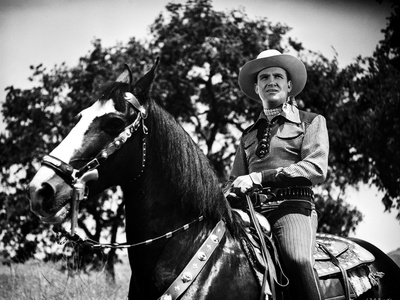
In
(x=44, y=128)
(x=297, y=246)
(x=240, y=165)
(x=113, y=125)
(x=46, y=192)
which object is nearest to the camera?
(x=46, y=192)

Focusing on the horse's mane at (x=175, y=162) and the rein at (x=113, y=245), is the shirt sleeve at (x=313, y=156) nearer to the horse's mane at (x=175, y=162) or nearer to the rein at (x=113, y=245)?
the horse's mane at (x=175, y=162)

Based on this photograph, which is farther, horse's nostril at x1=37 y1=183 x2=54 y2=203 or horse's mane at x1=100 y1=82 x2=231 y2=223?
horse's mane at x1=100 y1=82 x2=231 y2=223

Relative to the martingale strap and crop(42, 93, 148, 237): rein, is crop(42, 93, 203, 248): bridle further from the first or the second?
the martingale strap

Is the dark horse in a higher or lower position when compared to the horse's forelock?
lower

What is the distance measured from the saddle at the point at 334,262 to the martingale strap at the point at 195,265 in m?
0.26

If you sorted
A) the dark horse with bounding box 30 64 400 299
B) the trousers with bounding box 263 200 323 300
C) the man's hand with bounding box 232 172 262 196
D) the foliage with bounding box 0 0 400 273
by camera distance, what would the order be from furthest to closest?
the foliage with bounding box 0 0 400 273
the man's hand with bounding box 232 172 262 196
the trousers with bounding box 263 200 323 300
the dark horse with bounding box 30 64 400 299

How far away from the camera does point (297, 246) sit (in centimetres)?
372

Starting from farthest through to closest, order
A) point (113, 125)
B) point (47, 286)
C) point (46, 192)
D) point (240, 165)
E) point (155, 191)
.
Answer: point (47, 286)
point (240, 165)
point (155, 191)
point (113, 125)
point (46, 192)

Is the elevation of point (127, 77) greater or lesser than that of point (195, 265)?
greater

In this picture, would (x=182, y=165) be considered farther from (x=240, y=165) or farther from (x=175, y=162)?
(x=240, y=165)

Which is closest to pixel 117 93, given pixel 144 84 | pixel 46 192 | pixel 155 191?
pixel 144 84

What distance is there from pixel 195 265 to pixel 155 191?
1.82ft

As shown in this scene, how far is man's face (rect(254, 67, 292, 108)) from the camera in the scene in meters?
4.43


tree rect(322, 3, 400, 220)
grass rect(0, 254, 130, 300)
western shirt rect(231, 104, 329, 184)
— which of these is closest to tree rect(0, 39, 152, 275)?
tree rect(322, 3, 400, 220)
